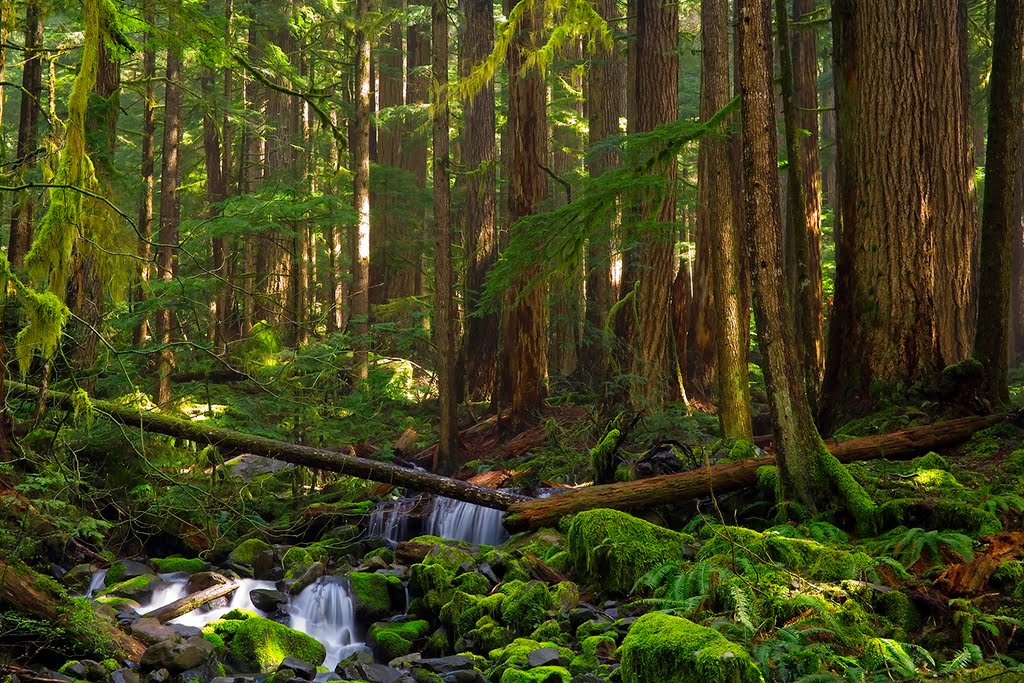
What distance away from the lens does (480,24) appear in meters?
17.9

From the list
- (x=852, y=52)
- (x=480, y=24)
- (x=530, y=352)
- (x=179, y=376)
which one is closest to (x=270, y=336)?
(x=179, y=376)

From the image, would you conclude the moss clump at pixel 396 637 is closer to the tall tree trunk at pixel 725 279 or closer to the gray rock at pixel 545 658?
the gray rock at pixel 545 658

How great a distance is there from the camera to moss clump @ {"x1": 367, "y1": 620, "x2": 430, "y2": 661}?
7352 mm

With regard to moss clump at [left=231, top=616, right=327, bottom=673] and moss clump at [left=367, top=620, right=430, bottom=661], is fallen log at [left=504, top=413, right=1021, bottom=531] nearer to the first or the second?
moss clump at [left=367, top=620, right=430, bottom=661]

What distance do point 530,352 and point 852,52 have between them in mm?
7460

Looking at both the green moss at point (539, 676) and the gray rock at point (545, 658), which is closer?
the green moss at point (539, 676)

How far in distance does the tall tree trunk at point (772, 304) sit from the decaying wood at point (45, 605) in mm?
5642

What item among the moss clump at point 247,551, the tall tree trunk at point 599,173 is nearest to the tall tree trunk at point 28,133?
the moss clump at point 247,551

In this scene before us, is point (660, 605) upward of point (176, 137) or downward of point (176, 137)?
downward

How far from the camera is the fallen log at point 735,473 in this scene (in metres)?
7.82

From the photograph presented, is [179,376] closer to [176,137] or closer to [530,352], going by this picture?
[176,137]

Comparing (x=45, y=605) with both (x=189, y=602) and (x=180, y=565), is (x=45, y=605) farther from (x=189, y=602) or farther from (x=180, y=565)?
(x=180, y=565)

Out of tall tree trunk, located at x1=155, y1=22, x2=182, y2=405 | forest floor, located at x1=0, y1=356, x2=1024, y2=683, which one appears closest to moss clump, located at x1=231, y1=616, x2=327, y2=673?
forest floor, located at x1=0, y1=356, x2=1024, y2=683

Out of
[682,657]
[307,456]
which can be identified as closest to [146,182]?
[307,456]
